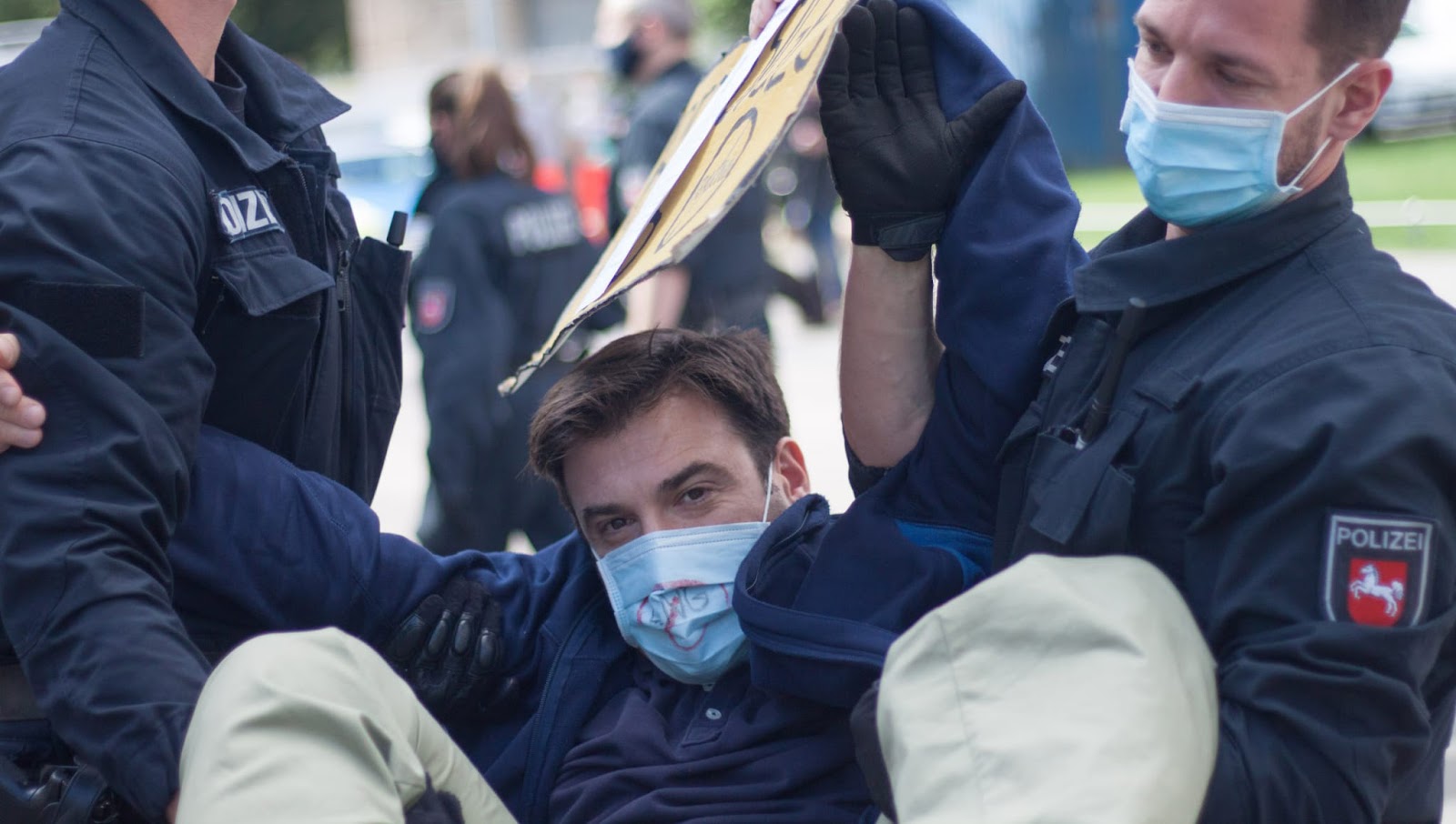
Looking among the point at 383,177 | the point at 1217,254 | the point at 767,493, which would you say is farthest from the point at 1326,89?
the point at 383,177

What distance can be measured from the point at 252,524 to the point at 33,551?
42 cm

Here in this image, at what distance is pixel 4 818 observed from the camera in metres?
1.95

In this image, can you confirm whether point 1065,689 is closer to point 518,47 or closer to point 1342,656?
point 1342,656

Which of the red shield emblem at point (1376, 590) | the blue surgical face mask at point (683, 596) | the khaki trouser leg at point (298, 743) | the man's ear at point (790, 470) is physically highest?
the red shield emblem at point (1376, 590)

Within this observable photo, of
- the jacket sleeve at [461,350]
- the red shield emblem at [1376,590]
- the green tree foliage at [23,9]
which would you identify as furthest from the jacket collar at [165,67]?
the green tree foliage at [23,9]

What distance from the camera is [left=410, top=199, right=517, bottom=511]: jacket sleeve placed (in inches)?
211

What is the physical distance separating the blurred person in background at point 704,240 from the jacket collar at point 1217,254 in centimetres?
370

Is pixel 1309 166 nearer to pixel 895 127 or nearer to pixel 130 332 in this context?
pixel 895 127

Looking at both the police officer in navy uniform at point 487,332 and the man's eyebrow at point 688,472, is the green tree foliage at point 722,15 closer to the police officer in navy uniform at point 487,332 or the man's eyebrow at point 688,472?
the police officer in navy uniform at point 487,332

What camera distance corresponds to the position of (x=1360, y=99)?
1.88 meters

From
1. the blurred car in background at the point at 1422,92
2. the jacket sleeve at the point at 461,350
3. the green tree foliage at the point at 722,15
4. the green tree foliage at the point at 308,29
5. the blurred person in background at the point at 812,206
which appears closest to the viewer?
the jacket sleeve at the point at 461,350

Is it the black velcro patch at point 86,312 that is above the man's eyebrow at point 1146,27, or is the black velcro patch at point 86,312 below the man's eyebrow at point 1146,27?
below

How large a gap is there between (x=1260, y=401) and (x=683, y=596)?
0.99 meters

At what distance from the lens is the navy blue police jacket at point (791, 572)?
2156 millimetres
